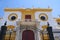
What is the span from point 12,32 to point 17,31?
117 cm

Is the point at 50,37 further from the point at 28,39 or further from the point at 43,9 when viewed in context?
the point at 43,9

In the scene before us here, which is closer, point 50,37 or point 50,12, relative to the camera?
point 50,37

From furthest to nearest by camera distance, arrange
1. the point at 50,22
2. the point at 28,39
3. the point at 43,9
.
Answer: the point at 43,9 < the point at 50,22 < the point at 28,39

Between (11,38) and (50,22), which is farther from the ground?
(50,22)

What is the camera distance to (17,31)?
1064 inches

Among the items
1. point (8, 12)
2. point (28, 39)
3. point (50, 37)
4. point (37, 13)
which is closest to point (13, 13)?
point (8, 12)

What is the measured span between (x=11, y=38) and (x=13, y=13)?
7410 mm

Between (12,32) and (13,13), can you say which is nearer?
(12,32)

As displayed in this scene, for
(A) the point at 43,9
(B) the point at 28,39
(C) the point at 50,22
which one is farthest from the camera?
(A) the point at 43,9

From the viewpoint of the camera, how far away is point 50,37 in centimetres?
2661

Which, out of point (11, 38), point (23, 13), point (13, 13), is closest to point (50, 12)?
point (23, 13)

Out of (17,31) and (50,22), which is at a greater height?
(50,22)

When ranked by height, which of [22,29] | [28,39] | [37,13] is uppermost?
[37,13]

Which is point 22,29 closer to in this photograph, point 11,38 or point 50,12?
point 11,38
